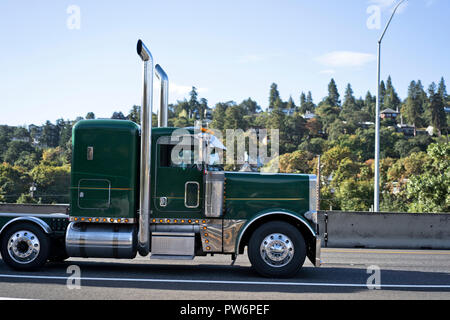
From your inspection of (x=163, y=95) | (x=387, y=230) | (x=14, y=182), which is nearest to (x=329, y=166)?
(x=14, y=182)

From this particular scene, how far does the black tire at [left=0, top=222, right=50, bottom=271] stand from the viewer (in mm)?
8711

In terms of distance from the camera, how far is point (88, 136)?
895cm

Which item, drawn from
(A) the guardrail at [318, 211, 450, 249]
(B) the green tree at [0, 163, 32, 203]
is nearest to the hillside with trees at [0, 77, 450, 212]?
(B) the green tree at [0, 163, 32, 203]

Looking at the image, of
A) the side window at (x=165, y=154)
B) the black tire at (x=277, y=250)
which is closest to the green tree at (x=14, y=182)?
the side window at (x=165, y=154)

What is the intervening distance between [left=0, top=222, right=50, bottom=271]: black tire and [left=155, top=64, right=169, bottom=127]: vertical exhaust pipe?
3324 millimetres

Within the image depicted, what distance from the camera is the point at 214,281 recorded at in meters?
8.20

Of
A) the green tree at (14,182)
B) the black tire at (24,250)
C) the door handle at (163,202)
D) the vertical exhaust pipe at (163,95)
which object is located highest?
the vertical exhaust pipe at (163,95)

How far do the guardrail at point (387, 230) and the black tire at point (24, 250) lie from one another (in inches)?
347

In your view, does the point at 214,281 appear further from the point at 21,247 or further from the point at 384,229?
the point at 384,229

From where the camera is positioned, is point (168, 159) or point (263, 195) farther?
point (168, 159)

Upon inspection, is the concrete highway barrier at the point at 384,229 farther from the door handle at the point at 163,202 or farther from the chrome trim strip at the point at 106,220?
the door handle at the point at 163,202

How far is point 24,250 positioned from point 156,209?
2.46m

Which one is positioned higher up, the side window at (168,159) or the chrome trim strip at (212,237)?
the side window at (168,159)

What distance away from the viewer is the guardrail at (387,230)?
15062mm
